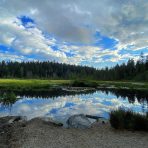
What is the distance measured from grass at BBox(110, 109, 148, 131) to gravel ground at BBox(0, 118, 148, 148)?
51 cm

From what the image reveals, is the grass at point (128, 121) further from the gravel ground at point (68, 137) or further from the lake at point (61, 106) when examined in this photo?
the lake at point (61, 106)

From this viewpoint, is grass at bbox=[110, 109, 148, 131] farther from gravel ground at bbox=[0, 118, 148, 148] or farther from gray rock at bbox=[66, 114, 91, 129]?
gray rock at bbox=[66, 114, 91, 129]

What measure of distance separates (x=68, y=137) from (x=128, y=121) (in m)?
3.94

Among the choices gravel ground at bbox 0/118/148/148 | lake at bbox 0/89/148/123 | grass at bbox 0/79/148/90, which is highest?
grass at bbox 0/79/148/90

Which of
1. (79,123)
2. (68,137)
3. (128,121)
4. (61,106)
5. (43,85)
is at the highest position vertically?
(43,85)

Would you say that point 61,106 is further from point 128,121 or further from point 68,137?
point 68,137

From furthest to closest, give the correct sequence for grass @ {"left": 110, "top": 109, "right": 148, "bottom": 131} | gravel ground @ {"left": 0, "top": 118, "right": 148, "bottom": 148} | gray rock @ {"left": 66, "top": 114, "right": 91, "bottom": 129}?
gray rock @ {"left": 66, "top": 114, "right": 91, "bottom": 129} → grass @ {"left": 110, "top": 109, "right": 148, "bottom": 131} → gravel ground @ {"left": 0, "top": 118, "right": 148, "bottom": 148}

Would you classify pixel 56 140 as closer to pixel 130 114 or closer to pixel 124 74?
pixel 130 114

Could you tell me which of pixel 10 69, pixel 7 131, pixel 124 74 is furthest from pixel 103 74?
pixel 7 131

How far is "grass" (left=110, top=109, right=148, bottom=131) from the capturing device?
571 inches

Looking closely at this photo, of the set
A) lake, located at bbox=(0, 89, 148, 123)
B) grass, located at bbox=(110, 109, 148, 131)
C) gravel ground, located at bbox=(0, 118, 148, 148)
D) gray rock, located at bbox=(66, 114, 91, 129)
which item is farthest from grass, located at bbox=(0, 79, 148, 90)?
grass, located at bbox=(110, 109, 148, 131)

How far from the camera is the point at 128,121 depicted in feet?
48.8

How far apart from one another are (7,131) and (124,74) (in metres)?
129

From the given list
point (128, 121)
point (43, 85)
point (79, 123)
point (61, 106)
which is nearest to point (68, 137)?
point (79, 123)
